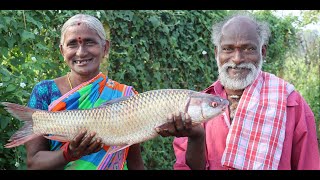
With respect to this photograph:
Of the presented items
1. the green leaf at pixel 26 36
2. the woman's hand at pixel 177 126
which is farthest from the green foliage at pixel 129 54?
the woman's hand at pixel 177 126

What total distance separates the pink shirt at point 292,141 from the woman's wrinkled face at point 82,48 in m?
0.81

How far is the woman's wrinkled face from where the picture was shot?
2.77 m

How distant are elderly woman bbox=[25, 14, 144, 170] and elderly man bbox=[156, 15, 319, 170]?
55 centimetres

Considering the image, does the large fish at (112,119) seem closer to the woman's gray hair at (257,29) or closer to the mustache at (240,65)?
the mustache at (240,65)

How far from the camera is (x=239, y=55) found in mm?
3023

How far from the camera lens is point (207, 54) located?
7.31 meters

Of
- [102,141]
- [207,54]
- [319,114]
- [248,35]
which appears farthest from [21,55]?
[319,114]

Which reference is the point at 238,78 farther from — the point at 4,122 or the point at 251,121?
the point at 4,122

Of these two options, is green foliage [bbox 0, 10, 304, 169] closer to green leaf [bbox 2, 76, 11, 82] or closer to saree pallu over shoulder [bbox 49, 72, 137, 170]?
green leaf [bbox 2, 76, 11, 82]

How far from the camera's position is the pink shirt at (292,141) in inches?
116
